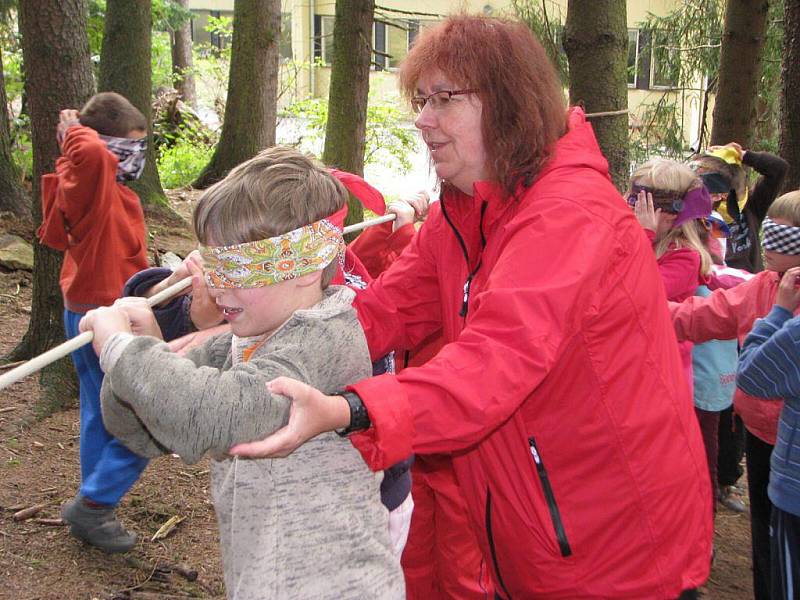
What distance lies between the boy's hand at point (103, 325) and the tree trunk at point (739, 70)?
6130mm

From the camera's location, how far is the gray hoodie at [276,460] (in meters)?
1.69

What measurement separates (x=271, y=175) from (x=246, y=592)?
0.92 m

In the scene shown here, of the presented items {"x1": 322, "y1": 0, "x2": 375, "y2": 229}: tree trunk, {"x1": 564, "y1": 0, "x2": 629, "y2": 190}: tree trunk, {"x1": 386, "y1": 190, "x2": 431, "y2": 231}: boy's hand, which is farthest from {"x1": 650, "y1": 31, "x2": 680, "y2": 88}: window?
{"x1": 386, "y1": 190, "x2": 431, "y2": 231}: boy's hand

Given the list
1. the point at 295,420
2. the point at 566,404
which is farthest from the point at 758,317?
the point at 295,420

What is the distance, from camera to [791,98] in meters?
6.29

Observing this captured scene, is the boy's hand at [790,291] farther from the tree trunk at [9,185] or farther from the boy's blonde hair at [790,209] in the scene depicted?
the tree trunk at [9,185]

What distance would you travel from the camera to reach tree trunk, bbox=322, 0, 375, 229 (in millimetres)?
8922

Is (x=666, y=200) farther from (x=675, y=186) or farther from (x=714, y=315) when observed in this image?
(x=714, y=315)

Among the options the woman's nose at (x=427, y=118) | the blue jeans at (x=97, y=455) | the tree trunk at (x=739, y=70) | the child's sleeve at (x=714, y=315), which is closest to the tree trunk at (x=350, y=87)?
the tree trunk at (x=739, y=70)

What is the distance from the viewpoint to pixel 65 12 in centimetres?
531

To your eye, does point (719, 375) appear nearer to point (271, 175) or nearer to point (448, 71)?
point (448, 71)

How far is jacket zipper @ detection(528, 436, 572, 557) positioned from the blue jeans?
2276 millimetres

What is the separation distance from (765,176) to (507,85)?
164 inches

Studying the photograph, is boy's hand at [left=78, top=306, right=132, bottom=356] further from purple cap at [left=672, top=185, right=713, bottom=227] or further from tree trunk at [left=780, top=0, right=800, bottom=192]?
tree trunk at [left=780, top=0, right=800, bottom=192]
